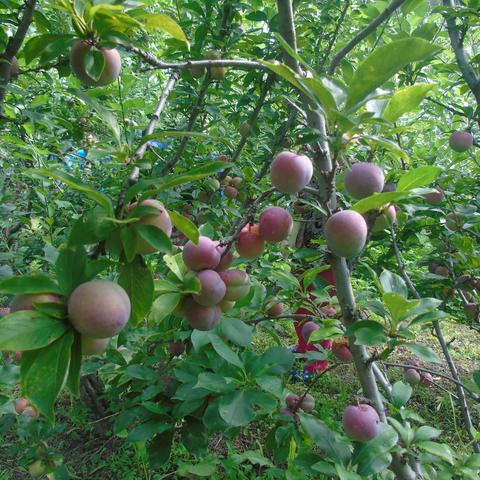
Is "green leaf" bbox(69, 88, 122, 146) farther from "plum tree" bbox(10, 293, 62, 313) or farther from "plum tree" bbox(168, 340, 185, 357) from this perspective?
"plum tree" bbox(168, 340, 185, 357)

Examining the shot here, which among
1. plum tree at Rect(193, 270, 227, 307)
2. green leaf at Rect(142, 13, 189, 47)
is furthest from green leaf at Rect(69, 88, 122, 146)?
plum tree at Rect(193, 270, 227, 307)

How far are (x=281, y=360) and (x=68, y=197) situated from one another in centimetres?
190

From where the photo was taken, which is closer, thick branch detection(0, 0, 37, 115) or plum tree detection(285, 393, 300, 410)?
thick branch detection(0, 0, 37, 115)

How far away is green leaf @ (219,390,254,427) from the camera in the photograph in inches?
30.2

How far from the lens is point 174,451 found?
2051mm

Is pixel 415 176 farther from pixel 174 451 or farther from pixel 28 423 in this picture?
pixel 174 451

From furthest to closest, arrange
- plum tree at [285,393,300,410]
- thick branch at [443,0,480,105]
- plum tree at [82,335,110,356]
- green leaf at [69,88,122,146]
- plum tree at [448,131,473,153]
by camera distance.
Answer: plum tree at [448,131,473,153], thick branch at [443,0,480,105], plum tree at [285,393,300,410], green leaf at [69,88,122,146], plum tree at [82,335,110,356]

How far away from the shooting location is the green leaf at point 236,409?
77cm

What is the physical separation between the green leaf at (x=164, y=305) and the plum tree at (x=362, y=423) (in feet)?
1.42

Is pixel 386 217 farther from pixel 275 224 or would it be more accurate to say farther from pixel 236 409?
pixel 236 409

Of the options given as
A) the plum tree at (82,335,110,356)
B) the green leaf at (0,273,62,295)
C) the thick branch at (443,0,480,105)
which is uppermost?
the thick branch at (443,0,480,105)

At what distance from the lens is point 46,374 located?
49cm

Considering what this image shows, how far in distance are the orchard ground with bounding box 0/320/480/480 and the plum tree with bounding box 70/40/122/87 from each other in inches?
45.4

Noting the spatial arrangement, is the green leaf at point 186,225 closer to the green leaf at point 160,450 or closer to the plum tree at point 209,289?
the plum tree at point 209,289
